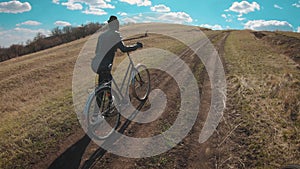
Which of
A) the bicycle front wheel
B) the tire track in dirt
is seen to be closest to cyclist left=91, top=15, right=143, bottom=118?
the tire track in dirt

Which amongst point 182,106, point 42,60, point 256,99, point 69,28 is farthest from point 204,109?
point 69,28

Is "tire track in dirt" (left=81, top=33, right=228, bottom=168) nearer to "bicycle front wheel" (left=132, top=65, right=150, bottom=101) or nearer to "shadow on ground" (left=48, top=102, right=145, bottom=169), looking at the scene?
"shadow on ground" (left=48, top=102, right=145, bottom=169)

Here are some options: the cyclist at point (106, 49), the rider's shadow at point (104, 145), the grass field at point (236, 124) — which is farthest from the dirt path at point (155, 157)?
the cyclist at point (106, 49)

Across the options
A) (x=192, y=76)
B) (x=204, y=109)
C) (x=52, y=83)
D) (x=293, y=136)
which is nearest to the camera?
(x=293, y=136)

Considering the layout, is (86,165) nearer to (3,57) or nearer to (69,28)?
(3,57)

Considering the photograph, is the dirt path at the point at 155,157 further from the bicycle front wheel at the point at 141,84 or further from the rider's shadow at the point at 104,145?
the bicycle front wheel at the point at 141,84

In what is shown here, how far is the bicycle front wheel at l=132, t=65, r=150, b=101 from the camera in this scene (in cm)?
884

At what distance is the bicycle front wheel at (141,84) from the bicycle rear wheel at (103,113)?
1.44 m

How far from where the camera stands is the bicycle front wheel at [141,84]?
29.0 ft

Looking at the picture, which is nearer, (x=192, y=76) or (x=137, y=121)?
(x=137, y=121)

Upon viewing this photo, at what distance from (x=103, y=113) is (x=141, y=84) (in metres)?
2.64

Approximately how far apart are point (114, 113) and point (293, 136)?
18.5 ft

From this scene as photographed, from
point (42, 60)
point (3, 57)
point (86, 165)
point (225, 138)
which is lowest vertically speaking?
point (3, 57)

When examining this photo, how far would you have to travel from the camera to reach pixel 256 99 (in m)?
9.93
